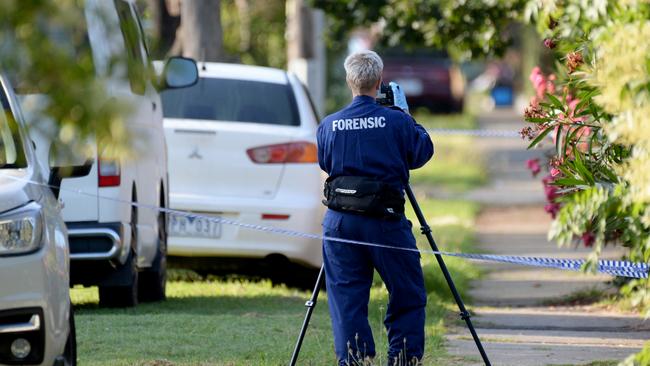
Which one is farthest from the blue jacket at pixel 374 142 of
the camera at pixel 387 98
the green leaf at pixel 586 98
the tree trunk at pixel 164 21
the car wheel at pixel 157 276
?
the tree trunk at pixel 164 21

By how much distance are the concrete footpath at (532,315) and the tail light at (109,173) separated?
2.15m

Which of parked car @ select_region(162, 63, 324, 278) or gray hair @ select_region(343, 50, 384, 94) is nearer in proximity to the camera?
gray hair @ select_region(343, 50, 384, 94)

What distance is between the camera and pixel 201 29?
14.3 meters

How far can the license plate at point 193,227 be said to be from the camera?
34.4 ft

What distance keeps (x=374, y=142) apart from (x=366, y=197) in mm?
251

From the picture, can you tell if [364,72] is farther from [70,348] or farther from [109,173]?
[109,173]

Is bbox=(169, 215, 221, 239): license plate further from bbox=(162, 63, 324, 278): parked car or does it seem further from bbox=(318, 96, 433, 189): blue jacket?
bbox=(318, 96, 433, 189): blue jacket

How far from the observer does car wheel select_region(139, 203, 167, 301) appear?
32.4ft

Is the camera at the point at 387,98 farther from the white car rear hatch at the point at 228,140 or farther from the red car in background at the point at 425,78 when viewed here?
the red car in background at the point at 425,78

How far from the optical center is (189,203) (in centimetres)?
1048

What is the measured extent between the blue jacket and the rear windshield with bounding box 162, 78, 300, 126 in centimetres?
395

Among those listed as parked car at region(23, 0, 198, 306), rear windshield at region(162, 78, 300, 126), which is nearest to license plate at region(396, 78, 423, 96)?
rear windshield at region(162, 78, 300, 126)

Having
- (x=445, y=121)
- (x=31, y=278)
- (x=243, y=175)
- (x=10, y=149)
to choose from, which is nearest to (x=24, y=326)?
(x=31, y=278)

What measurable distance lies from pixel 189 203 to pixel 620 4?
622 centimetres
